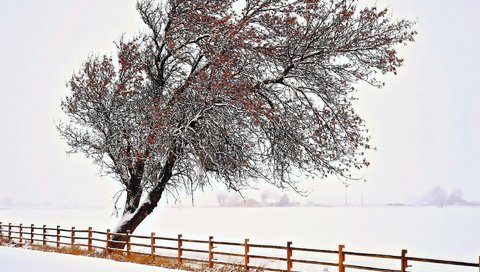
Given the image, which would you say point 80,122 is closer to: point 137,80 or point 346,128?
point 137,80

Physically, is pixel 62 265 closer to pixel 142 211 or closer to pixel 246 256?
pixel 142 211

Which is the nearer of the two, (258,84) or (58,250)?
(258,84)

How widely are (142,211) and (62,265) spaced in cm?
499

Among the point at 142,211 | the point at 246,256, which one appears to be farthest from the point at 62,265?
the point at 246,256

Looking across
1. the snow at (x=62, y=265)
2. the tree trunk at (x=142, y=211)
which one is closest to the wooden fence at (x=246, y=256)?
the tree trunk at (x=142, y=211)

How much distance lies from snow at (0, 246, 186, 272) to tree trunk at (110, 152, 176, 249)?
7.29 feet

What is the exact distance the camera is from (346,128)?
2042 centimetres

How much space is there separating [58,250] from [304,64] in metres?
15.1

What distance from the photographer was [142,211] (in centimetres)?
2470

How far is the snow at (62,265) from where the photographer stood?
19016mm

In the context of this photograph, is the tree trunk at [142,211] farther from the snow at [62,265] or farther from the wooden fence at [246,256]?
the snow at [62,265]

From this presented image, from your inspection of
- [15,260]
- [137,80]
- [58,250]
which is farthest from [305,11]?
[58,250]

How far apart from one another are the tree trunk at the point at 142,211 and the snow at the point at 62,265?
2.22 meters

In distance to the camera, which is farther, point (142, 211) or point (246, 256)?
point (142, 211)
